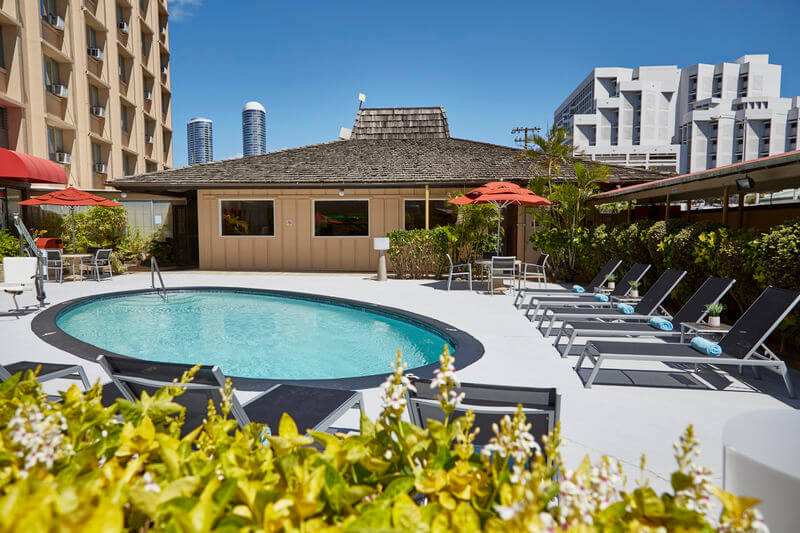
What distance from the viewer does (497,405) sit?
2262 millimetres

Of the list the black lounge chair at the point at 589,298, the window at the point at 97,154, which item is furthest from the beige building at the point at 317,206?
the window at the point at 97,154

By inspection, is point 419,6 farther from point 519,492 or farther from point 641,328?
point 519,492

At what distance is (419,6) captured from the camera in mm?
17562

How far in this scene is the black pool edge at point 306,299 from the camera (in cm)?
452

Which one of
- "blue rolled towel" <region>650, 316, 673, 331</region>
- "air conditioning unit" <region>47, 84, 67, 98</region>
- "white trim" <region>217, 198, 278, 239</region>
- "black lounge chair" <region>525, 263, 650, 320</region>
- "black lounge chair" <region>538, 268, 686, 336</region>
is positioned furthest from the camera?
"air conditioning unit" <region>47, 84, 67, 98</region>

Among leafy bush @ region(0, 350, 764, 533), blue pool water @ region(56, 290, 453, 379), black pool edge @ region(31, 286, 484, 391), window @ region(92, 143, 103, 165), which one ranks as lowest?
blue pool water @ region(56, 290, 453, 379)

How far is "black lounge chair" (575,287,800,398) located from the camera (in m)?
4.43

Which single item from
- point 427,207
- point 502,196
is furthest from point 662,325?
point 427,207

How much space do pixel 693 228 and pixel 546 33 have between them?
21.0 metres

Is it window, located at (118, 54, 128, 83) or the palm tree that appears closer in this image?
the palm tree

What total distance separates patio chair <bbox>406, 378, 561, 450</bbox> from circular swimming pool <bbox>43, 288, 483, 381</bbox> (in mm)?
2946

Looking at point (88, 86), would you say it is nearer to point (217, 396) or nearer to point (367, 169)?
point (367, 169)

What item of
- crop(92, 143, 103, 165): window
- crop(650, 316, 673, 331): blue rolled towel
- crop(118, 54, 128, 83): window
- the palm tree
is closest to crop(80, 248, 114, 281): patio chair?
the palm tree

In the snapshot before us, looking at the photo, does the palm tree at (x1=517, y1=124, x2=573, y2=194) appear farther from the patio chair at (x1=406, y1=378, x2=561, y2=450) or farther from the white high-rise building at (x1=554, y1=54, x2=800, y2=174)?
the white high-rise building at (x1=554, y1=54, x2=800, y2=174)
